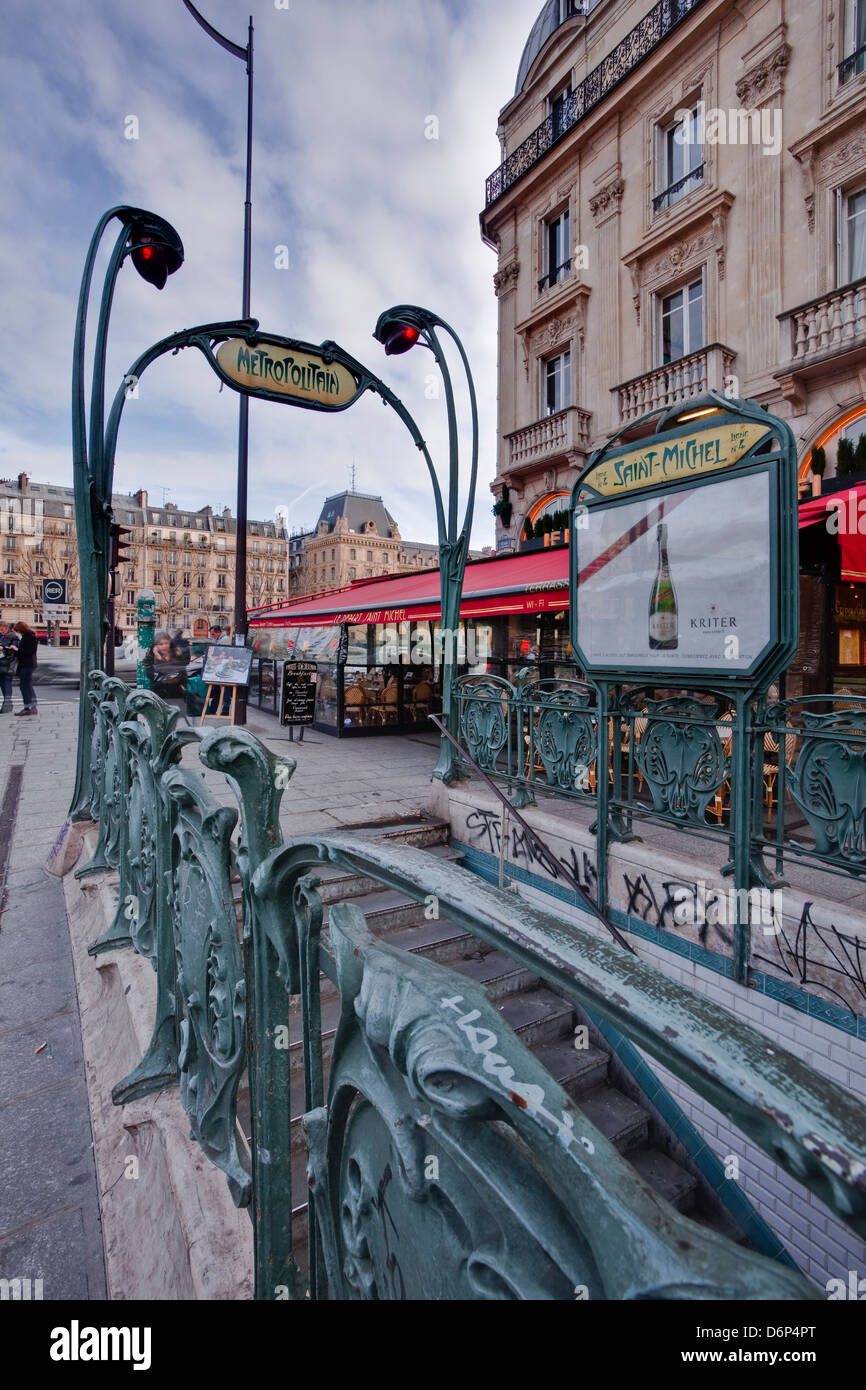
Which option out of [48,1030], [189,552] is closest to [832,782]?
[48,1030]

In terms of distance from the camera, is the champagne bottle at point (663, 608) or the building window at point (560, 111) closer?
the champagne bottle at point (663, 608)

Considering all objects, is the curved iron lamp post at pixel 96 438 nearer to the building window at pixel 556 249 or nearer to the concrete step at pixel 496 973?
the concrete step at pixel 496 973

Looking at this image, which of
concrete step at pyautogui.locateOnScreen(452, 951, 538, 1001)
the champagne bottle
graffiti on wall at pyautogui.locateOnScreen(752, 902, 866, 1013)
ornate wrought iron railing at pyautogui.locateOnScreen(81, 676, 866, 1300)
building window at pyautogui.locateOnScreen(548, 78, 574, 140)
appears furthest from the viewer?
building window at pyautogui.locateOnScreen(548, 78, 574, 140)

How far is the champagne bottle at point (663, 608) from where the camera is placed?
12.8 feet

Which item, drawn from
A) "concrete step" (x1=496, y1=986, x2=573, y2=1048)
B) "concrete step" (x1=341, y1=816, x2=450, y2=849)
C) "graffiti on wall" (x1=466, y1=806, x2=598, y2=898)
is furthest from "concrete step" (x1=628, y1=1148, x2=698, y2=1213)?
"concrete step" (x1=341, y1=816, x2=450, y2=849)

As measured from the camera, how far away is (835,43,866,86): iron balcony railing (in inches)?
389

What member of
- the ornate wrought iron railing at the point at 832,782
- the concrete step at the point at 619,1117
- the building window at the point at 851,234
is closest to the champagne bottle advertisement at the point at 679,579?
the ornate wrought iron railing at the point at 832,782

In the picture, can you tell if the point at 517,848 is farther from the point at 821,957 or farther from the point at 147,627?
the point at 147,627

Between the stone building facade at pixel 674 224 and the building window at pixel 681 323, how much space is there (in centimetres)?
5

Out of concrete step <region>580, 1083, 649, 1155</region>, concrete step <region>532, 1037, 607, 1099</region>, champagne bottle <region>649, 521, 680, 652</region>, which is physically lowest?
concrete step <region>580, 1083, 649, 1155</region>

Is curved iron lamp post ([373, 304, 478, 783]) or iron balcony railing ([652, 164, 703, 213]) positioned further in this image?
iron balcony railing ([652, 164, 703, 213])

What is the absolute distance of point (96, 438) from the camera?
5676mm

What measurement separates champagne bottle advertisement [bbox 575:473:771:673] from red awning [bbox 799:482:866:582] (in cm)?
268

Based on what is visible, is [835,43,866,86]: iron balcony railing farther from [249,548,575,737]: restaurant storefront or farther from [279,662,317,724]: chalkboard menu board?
[279,662,317,724]: chalkboard menu board
